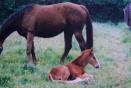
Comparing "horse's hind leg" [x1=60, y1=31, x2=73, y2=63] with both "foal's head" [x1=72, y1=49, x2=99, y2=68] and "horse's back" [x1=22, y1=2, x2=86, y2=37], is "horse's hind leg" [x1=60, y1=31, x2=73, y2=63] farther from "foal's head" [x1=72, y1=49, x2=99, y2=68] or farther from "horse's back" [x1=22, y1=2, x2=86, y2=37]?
"foal's head" [x1=72, y1=49, x2=99, y2=68]

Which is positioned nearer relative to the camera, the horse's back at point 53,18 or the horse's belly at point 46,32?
the horse's back at point 53,18

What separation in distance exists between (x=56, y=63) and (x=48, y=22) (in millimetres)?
1172

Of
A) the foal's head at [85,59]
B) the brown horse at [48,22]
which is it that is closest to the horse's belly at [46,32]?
the brown horse at [48,22]

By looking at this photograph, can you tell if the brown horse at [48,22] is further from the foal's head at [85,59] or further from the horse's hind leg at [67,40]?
the foal's head at [85,59]

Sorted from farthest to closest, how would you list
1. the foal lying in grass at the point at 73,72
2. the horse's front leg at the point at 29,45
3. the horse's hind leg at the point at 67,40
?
the horse's hind leg at the point at 67,40
the horse's front leg at the point at 29,45
the foal lying in grass at the point at 73,72

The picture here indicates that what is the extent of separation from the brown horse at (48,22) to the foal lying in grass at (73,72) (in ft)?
5.02

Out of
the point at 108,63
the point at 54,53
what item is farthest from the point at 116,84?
the point at 54,53

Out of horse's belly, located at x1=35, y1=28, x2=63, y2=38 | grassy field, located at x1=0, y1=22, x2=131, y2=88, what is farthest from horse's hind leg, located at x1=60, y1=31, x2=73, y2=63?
horse's belly, located at x1=35, y1=28, x2=63, y2=38

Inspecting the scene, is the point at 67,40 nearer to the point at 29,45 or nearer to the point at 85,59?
the point at 29,45

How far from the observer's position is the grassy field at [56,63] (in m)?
8.99

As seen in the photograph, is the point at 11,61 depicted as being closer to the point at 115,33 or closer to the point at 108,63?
the point at 108,63

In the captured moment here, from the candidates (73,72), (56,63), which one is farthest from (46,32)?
(73,72)

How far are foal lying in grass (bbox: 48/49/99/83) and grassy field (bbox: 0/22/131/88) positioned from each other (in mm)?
208

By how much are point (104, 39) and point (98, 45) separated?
2183 mm
